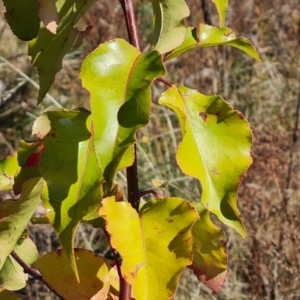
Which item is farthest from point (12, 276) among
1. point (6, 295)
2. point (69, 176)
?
point (69, 176)

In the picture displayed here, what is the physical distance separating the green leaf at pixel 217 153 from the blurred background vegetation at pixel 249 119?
1.70 metres

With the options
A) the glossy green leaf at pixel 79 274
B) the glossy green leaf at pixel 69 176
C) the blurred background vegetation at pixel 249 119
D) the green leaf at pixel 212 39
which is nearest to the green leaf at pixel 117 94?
the glossy green leaf at pixel 69 176

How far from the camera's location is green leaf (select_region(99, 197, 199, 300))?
0.67m

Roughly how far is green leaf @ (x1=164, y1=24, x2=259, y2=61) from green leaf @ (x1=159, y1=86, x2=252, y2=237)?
0.08 m

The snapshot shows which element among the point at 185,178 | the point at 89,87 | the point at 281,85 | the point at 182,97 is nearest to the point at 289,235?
the point at 185,178

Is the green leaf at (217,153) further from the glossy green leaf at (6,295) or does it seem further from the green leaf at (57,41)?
the glossy green leaf at (6,295)

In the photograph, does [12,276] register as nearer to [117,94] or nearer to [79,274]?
[79,274]

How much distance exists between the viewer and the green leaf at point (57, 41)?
66cm

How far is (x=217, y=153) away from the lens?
69cm

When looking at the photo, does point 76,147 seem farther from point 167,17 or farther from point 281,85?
point 281,85

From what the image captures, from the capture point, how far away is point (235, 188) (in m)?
0.68

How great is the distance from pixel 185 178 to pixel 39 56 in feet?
7.41

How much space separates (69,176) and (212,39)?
0.90ft

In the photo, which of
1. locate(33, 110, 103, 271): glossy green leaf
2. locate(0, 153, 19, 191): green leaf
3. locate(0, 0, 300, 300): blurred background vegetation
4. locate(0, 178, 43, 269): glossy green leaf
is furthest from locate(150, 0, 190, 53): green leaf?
locate(0, 0, 300, 300): blurred background vegetation
